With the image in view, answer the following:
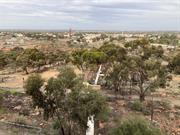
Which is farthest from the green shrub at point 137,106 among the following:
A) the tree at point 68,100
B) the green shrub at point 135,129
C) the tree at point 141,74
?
the green shrub at point 135,129

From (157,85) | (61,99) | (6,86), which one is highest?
(61,99)

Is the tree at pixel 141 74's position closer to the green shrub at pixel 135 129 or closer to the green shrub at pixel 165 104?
the green shrub at pixel 165 104

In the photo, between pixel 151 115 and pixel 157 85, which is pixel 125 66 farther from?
pixel 151 115

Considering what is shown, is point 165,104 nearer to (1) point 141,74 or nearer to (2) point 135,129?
(1) point 141,74

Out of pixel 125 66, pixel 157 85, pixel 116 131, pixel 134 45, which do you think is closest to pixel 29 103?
pixel 125 66

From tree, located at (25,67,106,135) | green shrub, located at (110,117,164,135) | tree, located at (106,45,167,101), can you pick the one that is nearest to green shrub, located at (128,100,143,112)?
tree, located at (106,45,167,101)

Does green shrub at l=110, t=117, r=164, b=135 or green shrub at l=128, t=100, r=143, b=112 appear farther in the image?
green shrub at l=128, t=100, r=143, b=112

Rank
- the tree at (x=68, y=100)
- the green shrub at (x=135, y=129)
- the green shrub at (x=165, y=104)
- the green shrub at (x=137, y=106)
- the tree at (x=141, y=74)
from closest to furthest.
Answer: the green shrub at (x=135, y=129) < the tree at (x=68, y=100) < the green shrub at (x=137, y=106) < the green shrub at (x=165, y=104) < the tree at (x=141, y=74)

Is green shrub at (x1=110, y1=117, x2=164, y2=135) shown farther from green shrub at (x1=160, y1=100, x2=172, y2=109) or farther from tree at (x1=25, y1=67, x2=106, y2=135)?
green shrub at (x1=160, y1=100, x2=172, y2=109)
